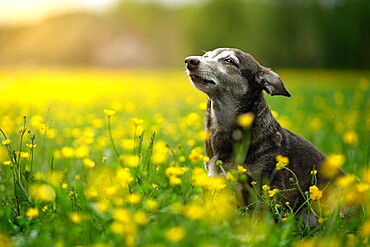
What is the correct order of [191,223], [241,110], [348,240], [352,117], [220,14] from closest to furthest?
[191,223]
[348,240]
[241,110]
[352,117]
[220,14]

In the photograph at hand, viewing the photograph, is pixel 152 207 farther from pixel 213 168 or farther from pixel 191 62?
pixel 191 62

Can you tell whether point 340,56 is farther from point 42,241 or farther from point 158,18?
point 42,241

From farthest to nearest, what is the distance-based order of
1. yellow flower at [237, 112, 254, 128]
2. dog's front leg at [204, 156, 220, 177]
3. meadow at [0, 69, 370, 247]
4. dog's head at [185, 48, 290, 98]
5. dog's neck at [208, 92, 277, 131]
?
dog's neck at [208, 92, 277, 131] → dog's head at [185, 48, 290, 98] → dog's front leg at [204, 156, 220, 177] → yellow flower at [237, 112, 254, 128] → meadow at [0, 69, 370, 247]

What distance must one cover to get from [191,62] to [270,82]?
63 cm

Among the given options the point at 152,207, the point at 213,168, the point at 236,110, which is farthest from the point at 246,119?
the point at 236,110

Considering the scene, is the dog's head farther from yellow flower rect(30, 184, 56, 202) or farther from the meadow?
yellow flower rect(30, 184, 56, 202)

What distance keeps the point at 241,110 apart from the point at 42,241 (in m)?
2.16

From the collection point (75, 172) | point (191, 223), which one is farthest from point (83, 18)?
point (191, 223)

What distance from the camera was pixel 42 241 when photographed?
2.88m

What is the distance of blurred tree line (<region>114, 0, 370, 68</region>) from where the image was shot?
89.0 ft

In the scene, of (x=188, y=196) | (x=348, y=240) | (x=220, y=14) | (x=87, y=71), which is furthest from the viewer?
(x=220, y=14)

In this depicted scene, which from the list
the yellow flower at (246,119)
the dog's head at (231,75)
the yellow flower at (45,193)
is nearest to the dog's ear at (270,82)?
the dog's head at (231,75)

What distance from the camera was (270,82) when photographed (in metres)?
4.44

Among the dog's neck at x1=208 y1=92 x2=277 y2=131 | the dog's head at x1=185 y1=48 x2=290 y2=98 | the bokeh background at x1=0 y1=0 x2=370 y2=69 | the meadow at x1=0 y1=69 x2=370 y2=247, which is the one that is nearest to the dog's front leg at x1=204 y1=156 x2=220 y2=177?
the meadow at x1=0 y1=69 x2=370 y2=247
